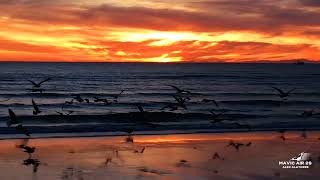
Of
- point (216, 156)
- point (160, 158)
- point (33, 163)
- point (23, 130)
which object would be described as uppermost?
point (23, 130)

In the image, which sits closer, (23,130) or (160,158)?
(160,158)

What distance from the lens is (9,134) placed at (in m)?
19.6

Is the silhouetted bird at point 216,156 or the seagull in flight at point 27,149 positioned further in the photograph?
the seagull in flight at point 27,149

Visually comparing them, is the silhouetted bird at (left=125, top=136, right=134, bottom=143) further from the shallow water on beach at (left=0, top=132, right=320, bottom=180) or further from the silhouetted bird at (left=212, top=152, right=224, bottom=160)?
the silhouetted bird at (left=212, top=152, right=224, bottom=160)

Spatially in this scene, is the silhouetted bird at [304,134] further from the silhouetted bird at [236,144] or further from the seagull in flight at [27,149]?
the seagull in flight at [27,149]

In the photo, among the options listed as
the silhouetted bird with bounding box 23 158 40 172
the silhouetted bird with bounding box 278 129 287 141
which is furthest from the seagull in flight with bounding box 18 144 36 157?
the silhouetted bird with bounding box 278 129 287 141

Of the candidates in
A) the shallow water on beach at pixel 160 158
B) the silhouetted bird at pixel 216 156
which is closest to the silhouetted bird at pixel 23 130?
the shallow water on beach at pixel 160 158

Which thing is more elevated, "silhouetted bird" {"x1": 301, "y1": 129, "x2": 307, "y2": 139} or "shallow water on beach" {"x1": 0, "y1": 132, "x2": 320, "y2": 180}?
"silhouetted bird" {"x1": 301, "y1": 129, "x2": 307, "y2": 139}

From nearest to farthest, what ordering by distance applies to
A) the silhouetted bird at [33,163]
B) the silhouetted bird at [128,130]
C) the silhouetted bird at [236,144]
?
the silhouetted bird at [33,163] < the silhouetted bird at [236,144] < the silhouetted bird at [128,130]

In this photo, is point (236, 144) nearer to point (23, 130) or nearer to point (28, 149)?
point (28, 149)

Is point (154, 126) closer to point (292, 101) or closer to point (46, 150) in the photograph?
point (46, 150)

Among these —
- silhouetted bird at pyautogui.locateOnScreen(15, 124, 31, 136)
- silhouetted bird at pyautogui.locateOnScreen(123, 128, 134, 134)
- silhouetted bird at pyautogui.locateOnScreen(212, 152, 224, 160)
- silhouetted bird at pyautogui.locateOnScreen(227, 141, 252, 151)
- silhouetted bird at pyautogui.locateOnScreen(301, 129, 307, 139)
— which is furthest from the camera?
silhouetted bird at pyautogui.locateOnScreen(123, 128, 134, 134)

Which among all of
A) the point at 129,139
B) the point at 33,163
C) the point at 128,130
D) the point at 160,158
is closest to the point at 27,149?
the point at 33,163

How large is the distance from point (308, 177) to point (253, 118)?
54.7 feet
